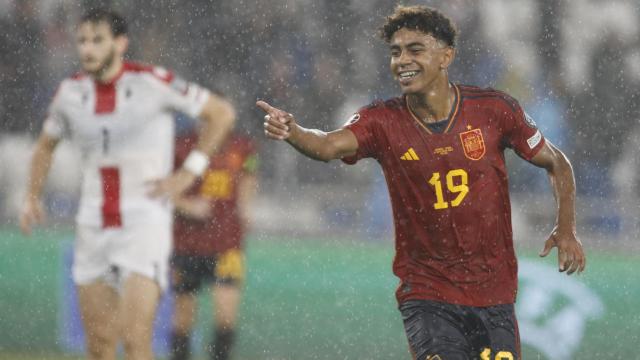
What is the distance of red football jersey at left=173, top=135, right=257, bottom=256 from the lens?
747 cm

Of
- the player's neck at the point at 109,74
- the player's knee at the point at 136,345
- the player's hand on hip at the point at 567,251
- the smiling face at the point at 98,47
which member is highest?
the smiling face at the point at 98,47

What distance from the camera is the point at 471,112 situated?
471cm

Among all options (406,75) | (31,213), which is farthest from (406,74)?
(31,213)

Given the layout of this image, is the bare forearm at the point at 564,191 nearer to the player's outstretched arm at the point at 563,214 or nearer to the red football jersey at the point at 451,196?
the player's outstretched arm at the point at 563,214

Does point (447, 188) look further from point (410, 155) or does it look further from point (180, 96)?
point (180, 96)

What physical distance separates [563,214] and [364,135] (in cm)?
79

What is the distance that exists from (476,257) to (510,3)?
5.16 meters

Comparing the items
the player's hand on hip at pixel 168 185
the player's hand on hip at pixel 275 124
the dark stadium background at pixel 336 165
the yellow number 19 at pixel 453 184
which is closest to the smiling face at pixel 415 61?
the yellow number 19 at pixel 453 184

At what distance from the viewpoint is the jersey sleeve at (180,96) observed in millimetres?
6250

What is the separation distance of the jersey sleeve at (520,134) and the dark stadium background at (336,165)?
261cm

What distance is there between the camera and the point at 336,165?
29.1ft

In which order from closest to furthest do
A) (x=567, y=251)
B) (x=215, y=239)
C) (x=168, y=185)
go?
1. (x=567, y=251)
2. (x=168, y=185)
3. (x=215, y=239)

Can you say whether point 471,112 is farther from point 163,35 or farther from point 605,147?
point 163,35

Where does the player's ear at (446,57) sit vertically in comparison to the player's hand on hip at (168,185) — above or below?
above
